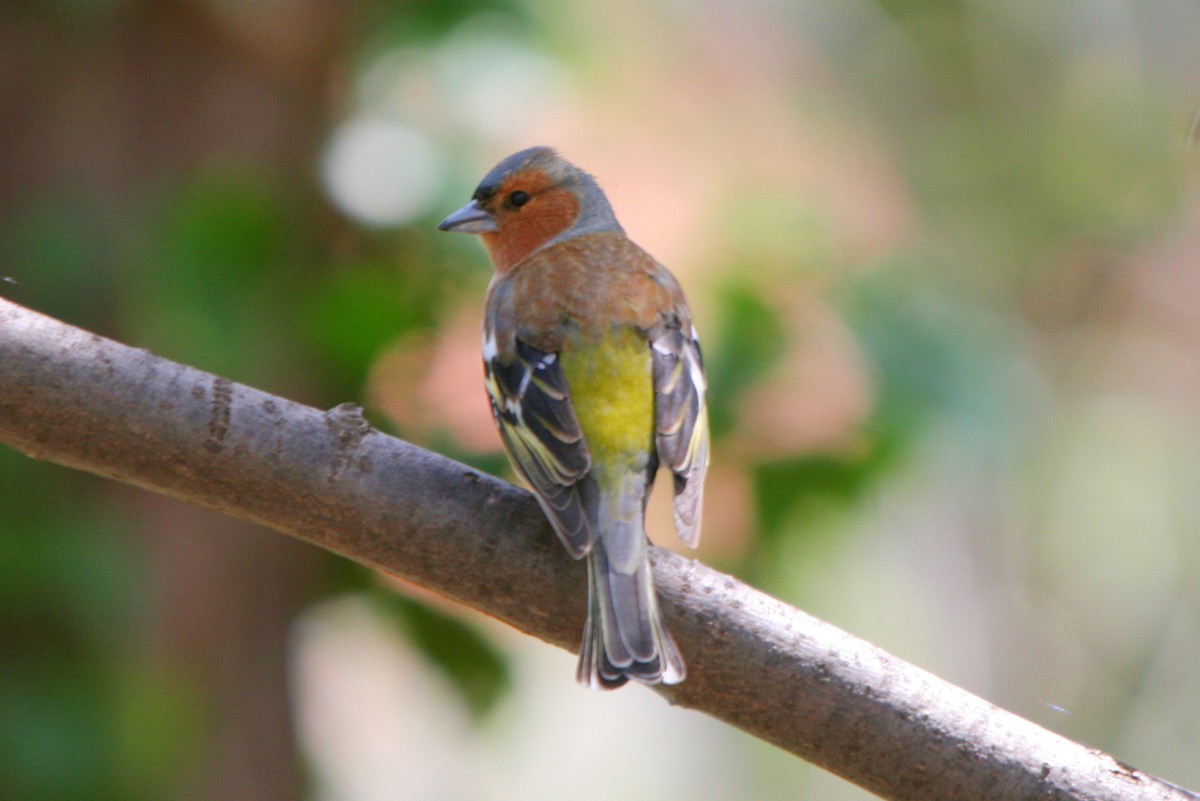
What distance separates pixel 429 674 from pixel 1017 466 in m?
2.50

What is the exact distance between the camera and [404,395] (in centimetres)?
371

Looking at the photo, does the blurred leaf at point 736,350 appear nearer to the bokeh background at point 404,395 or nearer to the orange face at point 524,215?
the bokeh background at point 404,395

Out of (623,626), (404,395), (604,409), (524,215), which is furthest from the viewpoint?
(524,215)

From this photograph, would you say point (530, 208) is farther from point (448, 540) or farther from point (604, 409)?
point (448, 540)

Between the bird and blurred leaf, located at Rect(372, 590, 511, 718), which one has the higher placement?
the bird

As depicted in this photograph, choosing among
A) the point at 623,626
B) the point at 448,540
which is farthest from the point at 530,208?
the point at 623,626

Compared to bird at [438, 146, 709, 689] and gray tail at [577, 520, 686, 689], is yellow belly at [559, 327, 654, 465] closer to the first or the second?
bird at [438, 146, 709, 689]

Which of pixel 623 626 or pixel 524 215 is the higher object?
pixel 524 215

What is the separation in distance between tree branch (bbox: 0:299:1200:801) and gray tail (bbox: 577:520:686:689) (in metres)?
0.06

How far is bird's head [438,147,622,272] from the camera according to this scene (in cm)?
382

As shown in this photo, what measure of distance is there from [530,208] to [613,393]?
123 centimetres

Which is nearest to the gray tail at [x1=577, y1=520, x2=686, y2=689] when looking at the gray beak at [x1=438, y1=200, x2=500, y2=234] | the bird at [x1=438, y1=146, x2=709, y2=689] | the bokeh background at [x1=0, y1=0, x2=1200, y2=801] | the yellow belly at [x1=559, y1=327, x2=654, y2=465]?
the bird at [x1=438, y1=146, x2=709, y2=689]

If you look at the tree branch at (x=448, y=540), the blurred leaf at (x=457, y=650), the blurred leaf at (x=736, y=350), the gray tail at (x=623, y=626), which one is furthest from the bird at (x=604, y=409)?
the blurred leaf at (x=457, y=650)

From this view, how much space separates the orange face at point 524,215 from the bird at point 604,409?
0.45ft
